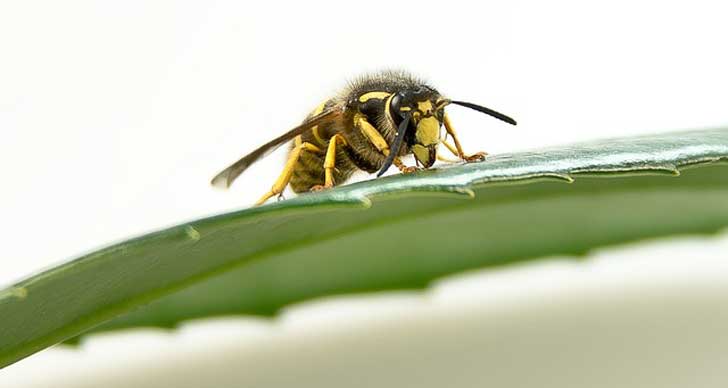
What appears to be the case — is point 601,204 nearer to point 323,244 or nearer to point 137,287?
point 323,244

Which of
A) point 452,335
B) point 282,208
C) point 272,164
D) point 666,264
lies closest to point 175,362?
point 452,335

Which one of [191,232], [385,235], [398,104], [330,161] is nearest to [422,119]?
[398,104]

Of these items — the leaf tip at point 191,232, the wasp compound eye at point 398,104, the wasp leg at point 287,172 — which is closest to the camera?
the leaf tip at point 191,232

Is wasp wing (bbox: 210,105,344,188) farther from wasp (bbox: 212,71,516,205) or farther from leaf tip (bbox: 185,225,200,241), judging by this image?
leaf tip (bbox: 185,225,200,241)

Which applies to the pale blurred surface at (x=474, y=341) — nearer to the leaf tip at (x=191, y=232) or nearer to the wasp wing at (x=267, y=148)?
the wasp wing at (x=267, y=148)

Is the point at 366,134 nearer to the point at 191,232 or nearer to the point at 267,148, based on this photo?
the point at 267,148

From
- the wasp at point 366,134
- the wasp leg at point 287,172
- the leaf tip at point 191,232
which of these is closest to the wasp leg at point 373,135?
the wasp at point 366,134
